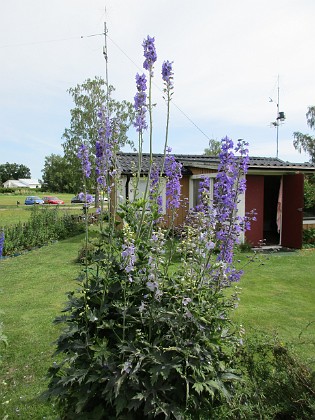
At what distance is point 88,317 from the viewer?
7.72ft

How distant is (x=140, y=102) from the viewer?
9.45ft

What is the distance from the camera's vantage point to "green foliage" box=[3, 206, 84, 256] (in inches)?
453

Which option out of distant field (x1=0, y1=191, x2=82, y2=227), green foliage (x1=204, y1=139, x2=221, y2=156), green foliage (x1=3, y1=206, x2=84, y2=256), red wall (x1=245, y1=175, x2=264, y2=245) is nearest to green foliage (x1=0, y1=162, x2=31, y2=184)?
distant field (x1=0, y1=191, x2=82, y2=227)

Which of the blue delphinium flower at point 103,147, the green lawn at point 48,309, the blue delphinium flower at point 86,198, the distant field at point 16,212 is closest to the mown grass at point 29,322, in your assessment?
the green lawn at point 48,309

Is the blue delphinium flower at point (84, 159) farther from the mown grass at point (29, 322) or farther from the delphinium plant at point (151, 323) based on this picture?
the mown grass at point (29, 322)

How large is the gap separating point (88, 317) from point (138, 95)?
5.82 feet

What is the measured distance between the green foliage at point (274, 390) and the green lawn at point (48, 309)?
1.74 ft

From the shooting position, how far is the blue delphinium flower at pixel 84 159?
8.96 feet

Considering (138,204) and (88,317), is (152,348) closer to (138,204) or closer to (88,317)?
(88,317)

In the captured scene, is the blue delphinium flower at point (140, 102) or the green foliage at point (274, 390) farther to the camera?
the blue delphinium flower at point (140, 102)

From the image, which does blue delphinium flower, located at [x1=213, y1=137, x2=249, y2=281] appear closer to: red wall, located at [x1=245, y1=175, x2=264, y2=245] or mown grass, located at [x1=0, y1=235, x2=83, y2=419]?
mown grass, located at [x1=0, y1=235, x2=83, y2=419]

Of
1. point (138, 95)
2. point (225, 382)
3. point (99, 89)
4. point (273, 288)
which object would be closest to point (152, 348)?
point (225, 382)

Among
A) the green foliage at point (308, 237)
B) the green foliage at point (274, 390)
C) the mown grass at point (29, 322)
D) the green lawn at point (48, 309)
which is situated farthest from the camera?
the green foliage at point (308, 237)

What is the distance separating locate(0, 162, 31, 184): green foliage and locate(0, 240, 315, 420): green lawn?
121 m
